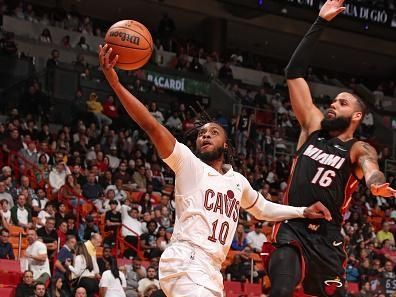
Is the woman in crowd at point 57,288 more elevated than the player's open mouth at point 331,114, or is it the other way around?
the player's open mouth at point 331,114

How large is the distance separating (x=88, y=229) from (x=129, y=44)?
8823 mm

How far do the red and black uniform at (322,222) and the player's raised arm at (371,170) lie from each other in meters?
Result: 0.07

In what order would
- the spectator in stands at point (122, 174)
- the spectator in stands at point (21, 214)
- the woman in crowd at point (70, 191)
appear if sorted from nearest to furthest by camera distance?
the spectator in stands at point (21, 214), the woman in crowd at point (70, 191), the spectator in stands at point (122, 174)

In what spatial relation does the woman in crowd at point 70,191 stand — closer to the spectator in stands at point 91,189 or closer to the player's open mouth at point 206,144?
the spectator in stands at point 91,189

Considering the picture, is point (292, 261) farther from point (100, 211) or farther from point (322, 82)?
point (322, 82)

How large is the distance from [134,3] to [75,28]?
9.45 ft

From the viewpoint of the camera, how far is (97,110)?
19.0 metres

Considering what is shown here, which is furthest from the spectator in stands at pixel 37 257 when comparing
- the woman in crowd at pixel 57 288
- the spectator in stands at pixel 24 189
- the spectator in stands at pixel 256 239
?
the spectator in stands at pixel 256 239

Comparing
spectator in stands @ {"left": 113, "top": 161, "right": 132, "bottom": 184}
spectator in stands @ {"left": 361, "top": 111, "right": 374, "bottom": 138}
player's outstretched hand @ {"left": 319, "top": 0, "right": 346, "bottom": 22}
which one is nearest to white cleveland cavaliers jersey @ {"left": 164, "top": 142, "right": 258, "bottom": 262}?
player's outstretched hand @ {"left": 319, "top": 0, "right": 346, "bottom": 22}

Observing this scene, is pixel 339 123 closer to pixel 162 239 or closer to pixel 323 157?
pixel 323 157

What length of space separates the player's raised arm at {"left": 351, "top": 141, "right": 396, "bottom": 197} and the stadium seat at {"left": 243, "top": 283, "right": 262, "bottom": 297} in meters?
8.58

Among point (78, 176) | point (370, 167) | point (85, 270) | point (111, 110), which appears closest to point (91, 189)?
point (78, 176)

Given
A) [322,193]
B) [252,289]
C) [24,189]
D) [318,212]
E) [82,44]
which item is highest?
[82,44]

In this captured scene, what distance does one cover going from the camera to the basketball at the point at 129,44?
4.99 metres
